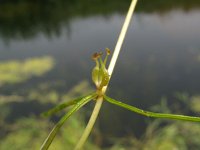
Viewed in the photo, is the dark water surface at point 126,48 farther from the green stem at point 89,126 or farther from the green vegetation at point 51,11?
the green stem at point 89,126

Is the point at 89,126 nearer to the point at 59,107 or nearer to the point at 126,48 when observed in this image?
the point at 59,107

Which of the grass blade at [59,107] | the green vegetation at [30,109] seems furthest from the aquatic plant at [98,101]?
the green vegetation at [30,109]

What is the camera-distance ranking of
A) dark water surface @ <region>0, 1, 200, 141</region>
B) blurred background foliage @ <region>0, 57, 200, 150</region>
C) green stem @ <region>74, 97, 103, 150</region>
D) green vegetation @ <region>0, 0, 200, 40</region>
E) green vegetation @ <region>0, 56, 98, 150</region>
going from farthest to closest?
1. green vegetation @ <region>0, 0, 200, 40</region>
2. dark water surface @ <region>0, 1, 200, 141</region>
3. green vegetation @ <region>0, 56, 98, 150</region>
4. blurred background foliage @ <region>0, 57, 200, 150</region>
5. green stem @ <region>74, 97, 103, 150</region>

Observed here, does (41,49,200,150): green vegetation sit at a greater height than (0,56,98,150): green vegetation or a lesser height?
greater

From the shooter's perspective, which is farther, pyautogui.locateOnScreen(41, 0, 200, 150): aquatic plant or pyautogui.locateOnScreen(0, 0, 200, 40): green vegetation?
pyautogui.locateOnScreen(0, 0, 200, 40): green vegetation

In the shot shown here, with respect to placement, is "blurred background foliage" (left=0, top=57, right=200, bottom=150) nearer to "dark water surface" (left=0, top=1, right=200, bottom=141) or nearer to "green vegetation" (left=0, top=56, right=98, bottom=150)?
"green vegetation" (left=0, top=56, right=98, bottom=150)

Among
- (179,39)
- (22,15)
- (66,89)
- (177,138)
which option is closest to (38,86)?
(66,89)

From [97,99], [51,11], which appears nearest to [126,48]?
[51,11]

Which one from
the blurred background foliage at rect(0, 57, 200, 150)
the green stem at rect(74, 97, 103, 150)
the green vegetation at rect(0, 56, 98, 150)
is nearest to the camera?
the green stem at rect(74, 97, 103, 150)

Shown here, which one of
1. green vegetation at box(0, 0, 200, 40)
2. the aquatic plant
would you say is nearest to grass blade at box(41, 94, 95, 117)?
the aquatic plant

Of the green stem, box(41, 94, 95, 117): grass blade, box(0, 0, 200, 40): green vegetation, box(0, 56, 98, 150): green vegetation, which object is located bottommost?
box(0, 0, 200, 40): green vegetation
